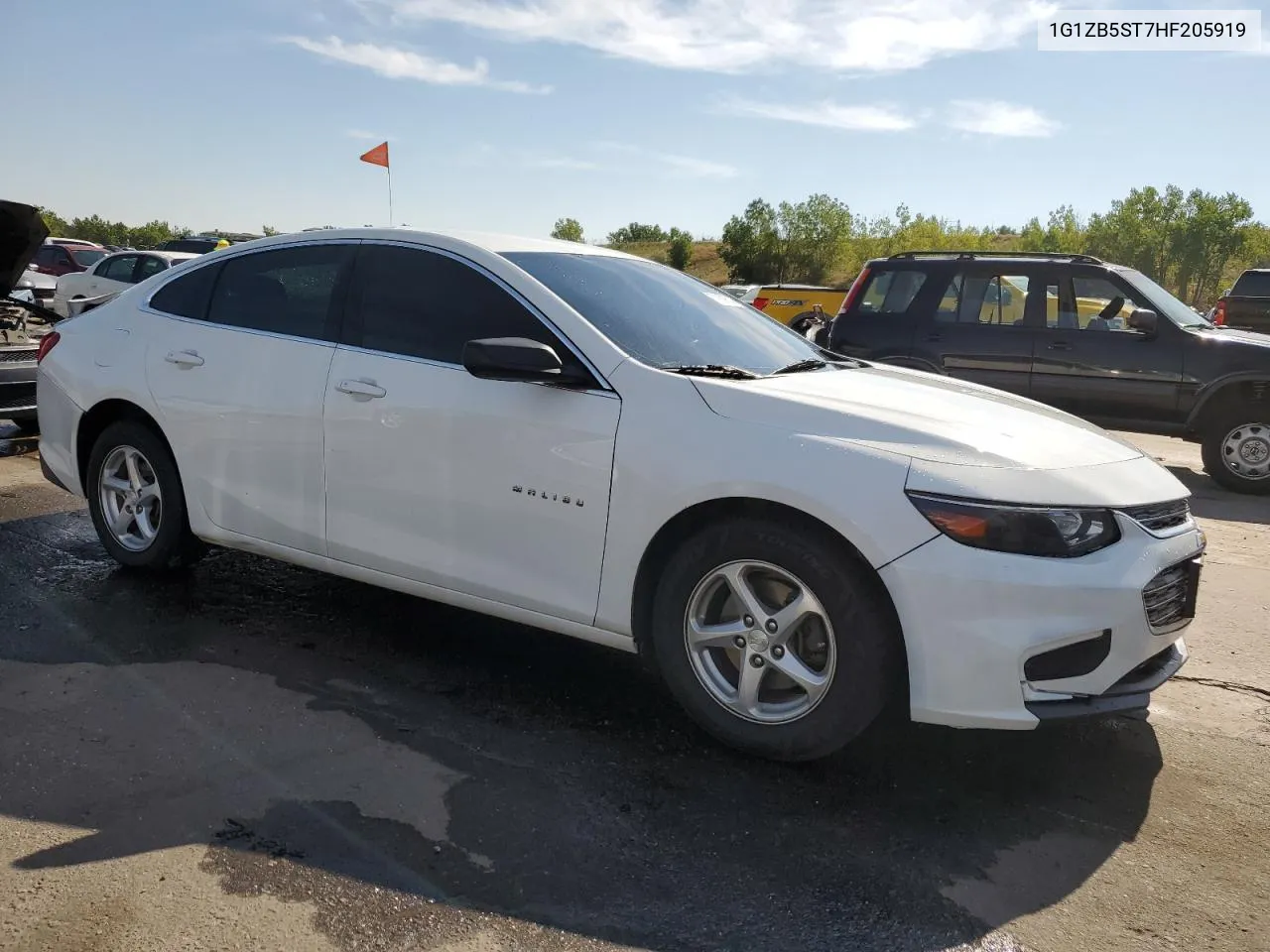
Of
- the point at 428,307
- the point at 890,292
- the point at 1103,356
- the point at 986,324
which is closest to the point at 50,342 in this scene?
the point at 428,307

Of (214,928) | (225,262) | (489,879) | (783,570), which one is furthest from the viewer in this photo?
(225,262)

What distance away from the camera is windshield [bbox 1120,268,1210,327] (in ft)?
30.4

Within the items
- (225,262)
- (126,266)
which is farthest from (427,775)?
(126,266)

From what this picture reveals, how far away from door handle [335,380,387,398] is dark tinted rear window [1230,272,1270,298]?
51.1ft

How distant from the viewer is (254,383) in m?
4.45

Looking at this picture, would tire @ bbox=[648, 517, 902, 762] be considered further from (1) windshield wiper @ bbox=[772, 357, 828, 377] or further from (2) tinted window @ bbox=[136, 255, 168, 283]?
A: (2) tinted window @ bbox=[136, 255, 168, 283]

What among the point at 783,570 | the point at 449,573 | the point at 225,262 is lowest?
the point at 449,573

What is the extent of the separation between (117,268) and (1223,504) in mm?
16695

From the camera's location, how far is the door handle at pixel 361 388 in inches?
160

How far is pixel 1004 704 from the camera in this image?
3.05 meters

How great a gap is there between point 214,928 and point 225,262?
321 centimetres

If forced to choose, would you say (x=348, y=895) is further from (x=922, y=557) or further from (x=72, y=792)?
(x=922, y=557)

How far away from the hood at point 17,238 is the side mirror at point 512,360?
5756 mm

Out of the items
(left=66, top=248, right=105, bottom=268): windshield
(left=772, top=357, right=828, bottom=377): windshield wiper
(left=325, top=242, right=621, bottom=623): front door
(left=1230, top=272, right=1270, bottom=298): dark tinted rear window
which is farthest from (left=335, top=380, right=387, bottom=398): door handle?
(left=66, top=248, right=105, bottom=268): windshield
